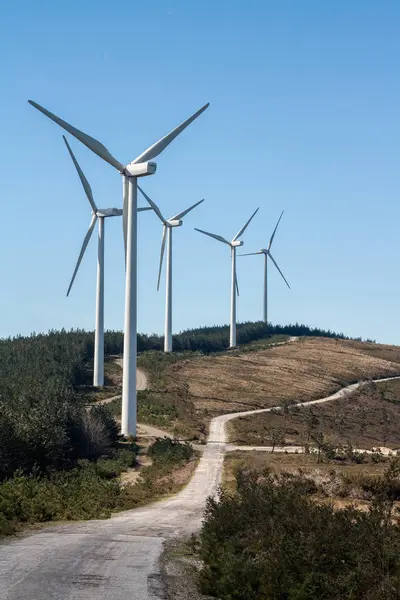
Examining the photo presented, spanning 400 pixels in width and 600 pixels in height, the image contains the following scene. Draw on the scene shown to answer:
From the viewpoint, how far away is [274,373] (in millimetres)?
156625

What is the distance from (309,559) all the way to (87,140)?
207 feet

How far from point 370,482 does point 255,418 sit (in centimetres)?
5812

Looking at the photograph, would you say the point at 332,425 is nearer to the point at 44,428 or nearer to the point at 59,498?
the point at 44,428

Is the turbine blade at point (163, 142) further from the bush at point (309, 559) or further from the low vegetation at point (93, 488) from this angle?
the bush at point (309, 559)

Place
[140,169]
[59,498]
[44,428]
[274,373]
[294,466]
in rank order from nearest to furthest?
1. [59,498]
2. [294,466]
3. [44,428]
4. [140,169]
5. [274,373]

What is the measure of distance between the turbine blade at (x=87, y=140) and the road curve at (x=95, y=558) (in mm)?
39368

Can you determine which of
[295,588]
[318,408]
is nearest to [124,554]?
[295,588]

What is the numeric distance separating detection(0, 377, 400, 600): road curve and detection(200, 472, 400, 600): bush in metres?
1.95

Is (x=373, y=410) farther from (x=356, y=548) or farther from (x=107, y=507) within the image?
(x=356, y=548)

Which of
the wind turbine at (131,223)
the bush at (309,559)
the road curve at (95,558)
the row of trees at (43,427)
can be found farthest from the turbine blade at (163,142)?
the bush at (309,559)

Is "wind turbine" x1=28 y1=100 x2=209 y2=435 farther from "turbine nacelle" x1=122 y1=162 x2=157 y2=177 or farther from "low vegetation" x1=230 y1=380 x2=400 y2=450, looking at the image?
"low vegetation" x1=230 y1=380 x2=400 y2=450

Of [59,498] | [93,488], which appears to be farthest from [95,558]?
[93,488]

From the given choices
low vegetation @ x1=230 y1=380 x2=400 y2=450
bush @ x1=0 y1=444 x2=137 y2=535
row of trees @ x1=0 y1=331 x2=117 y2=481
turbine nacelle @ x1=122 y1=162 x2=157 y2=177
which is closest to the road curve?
bush @ x1=0 y1=444 x2=137 y2=535

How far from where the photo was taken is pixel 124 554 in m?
28.7
